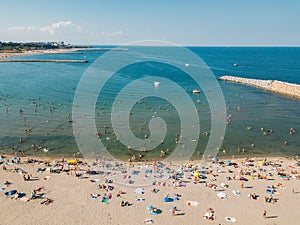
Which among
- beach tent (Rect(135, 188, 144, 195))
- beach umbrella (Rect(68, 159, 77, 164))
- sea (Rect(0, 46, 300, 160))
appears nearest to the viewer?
beach tent (Rect(135, 188, 144, 195))

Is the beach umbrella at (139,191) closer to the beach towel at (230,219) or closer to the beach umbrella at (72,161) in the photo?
the beach towel at (230,219)

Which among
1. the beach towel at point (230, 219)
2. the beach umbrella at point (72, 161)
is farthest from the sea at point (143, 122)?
the beach towel at point (230, 219)

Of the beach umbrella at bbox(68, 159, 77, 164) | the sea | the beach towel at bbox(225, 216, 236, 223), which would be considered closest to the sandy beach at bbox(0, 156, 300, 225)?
the beach towel at bbox(225, 216, 236, 223)

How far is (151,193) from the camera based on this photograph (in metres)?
25.7

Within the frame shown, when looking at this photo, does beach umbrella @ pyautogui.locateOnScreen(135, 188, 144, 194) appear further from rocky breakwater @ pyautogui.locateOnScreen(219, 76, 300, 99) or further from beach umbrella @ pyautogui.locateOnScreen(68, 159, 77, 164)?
rocky breakwater @ pyautogui.locateOnScreen(219, 76, 300, 99)

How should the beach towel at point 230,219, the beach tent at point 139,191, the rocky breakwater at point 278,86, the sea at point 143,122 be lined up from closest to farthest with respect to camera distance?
1. the beach towel at point 230,219
2. the beach tent at point 139,191
3. the sea at point 143,122
4. the rocky breakwater at point 278,86

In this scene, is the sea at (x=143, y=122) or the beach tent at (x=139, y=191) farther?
the sea at (x=143, y=122)

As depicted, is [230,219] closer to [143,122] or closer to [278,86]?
[143,122]

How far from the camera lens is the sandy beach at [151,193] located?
72.4 feet

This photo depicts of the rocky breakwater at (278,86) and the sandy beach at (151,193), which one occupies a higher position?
the rocky breakwater at (278,86)

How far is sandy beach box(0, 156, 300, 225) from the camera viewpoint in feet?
72.4

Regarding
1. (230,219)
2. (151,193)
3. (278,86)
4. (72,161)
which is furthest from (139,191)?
(278,86)

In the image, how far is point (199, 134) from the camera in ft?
137

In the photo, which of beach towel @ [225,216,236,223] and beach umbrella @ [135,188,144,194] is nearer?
beach towel @ [225,216,236,223]
